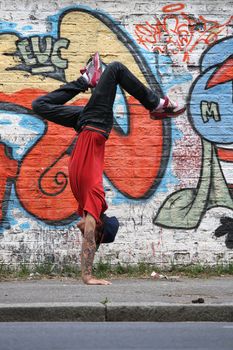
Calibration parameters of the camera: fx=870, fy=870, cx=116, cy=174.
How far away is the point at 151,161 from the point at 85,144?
2.93 metres

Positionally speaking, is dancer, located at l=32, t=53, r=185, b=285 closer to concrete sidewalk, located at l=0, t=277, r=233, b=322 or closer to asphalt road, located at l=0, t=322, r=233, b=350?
concrete sidewalk, located at l=0, t=277, r=233, b=322

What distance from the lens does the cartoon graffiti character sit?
10.7m

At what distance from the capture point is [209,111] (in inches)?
421

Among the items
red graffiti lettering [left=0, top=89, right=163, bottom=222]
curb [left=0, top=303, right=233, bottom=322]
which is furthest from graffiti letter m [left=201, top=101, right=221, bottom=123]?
curb [left=0, top=303, right=233, bottom=322]

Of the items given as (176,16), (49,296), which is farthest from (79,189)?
(176,16)

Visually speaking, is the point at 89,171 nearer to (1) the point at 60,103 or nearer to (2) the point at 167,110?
(1) the point at 60,103

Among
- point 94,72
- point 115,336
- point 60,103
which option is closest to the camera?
point 115,336

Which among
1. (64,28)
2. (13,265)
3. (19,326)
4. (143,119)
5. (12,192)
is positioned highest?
(64,28)

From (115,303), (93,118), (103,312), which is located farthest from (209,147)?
(103,312)

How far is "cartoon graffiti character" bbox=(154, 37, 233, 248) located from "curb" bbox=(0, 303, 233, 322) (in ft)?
9.90

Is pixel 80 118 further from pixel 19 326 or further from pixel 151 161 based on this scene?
pixel 151 161

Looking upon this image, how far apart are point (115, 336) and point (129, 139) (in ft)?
14.3

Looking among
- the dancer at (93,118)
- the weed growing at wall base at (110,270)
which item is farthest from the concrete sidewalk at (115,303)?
the weed growing at wall base at (110,270)

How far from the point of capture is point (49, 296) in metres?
8.33
